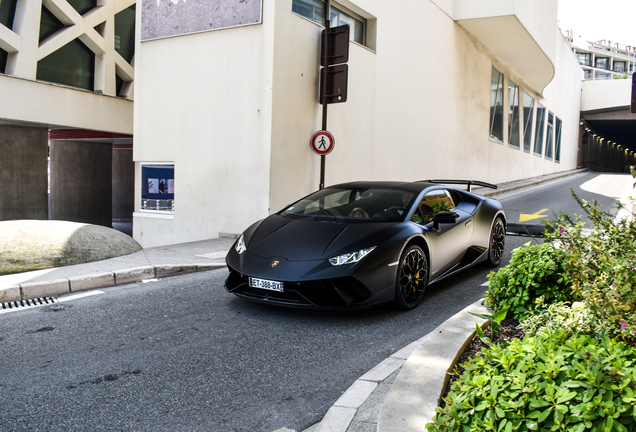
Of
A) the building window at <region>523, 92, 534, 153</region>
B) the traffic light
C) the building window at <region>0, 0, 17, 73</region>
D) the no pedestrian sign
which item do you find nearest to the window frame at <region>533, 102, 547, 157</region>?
the building window at <region>523, 92, 534, 153</region>

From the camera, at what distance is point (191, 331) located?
4273 mm

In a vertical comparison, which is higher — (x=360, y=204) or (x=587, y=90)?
(x=587, y=90)

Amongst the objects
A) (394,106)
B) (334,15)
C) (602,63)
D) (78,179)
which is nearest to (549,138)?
(394,106)

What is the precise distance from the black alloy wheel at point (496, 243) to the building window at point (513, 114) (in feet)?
66.7

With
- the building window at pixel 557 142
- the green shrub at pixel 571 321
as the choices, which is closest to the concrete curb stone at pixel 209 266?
the green shrub at pixel 571 321

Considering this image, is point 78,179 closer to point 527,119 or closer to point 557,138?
point 527,119

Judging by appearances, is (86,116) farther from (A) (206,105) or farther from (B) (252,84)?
(B) (252,84)

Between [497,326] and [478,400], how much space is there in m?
1.08

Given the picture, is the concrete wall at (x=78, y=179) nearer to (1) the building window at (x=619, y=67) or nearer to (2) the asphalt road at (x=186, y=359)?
(2) the asphalt road at (x=186, y=359)

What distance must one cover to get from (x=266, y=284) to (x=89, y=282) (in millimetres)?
2495

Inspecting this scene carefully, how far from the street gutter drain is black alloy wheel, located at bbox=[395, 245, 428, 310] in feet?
11.3

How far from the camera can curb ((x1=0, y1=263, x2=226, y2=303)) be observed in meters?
5.22

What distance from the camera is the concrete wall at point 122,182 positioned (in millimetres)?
24844

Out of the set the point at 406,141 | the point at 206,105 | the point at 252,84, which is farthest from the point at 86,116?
the point at 406,141
